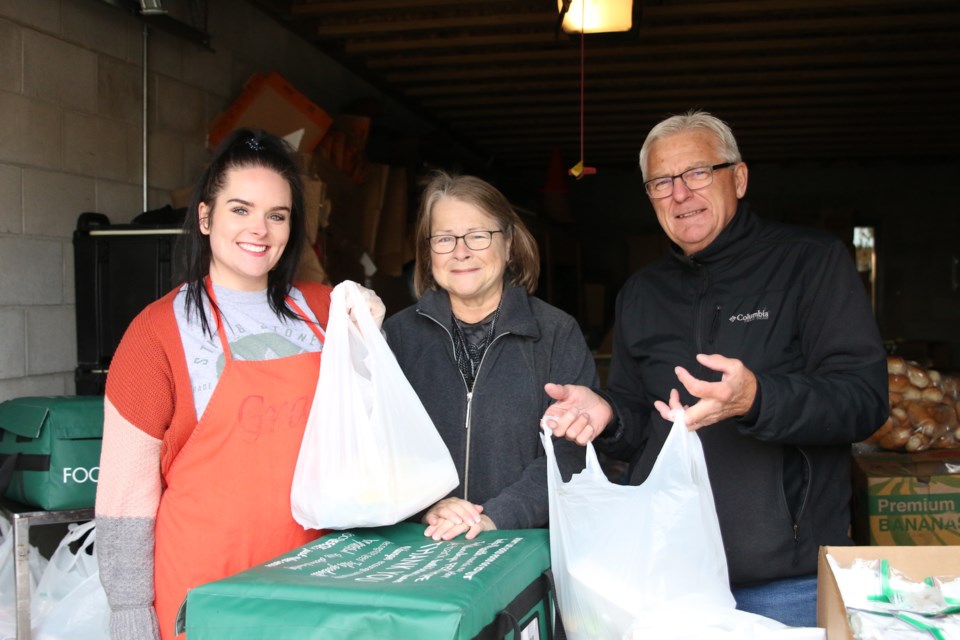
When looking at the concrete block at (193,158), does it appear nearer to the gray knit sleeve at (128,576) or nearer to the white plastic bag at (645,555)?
the gray knit sleeve at (128,576)

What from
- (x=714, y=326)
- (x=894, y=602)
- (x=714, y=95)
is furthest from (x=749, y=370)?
(x=714, y=95)

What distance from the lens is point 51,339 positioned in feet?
9.48

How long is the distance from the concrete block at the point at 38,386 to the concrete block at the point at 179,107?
110 centimetres

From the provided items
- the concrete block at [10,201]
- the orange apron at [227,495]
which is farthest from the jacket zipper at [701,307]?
the concrete block at [10,201]

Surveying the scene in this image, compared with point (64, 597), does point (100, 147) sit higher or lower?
higher

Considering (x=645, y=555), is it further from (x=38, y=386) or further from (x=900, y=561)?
(x=38, y=386)

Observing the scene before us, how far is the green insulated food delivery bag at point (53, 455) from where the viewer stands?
7.28 feet

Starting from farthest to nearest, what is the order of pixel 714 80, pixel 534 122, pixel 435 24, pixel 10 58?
1. pixel 534 122
2. pixel 714 80
3. pixel 435 24
4. pixel 10 58

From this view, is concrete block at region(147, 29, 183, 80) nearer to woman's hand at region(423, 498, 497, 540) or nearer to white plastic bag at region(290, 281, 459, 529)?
white plastic bag at region(290, 281, 459, 529)

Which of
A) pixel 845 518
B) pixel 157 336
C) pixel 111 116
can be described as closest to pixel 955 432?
pixel 845 518

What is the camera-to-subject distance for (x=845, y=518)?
1623mm

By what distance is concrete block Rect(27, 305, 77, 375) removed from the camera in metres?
2.80

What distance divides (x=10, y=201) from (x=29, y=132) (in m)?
0.24

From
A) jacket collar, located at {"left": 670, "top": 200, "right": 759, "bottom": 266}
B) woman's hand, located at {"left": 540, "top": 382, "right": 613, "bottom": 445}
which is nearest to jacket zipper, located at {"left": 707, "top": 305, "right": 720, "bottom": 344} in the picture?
Answer: jacket collar, located at {"left": 670, "top": 200, "right": 759, "bottom": 266}
